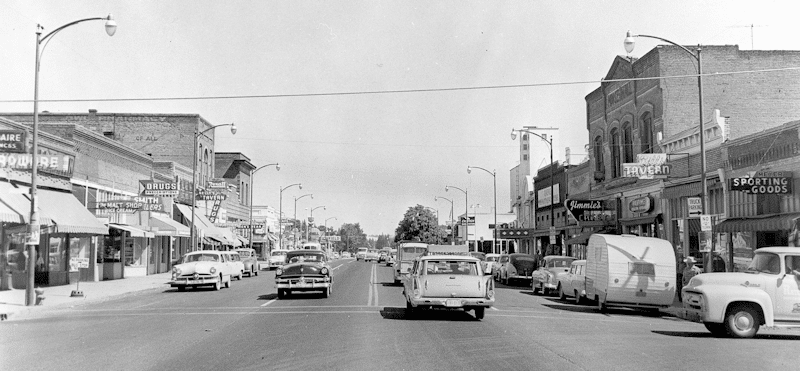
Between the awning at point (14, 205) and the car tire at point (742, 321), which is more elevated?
the awning at point (14, 205)

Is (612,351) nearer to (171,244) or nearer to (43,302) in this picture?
(43,302)

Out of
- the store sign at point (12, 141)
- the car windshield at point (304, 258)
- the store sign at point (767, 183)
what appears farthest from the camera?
the car windshield at point (304, 258)

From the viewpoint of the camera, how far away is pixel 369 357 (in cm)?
1141

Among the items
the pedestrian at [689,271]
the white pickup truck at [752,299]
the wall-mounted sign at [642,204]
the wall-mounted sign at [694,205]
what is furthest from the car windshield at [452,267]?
the wall-mounted sign at [642,204]

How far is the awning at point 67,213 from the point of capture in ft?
93.1

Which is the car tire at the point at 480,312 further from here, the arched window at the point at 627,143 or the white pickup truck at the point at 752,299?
the arched window at the point at 627,143

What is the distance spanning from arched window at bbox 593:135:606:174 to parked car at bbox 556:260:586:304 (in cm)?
1924

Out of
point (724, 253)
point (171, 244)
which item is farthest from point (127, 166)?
point (724, 253)

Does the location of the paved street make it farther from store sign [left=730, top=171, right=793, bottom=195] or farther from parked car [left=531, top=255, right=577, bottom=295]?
parked car [left=531, top=255, right=577, bottom=295]

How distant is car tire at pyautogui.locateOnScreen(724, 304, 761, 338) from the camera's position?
14.9 meters

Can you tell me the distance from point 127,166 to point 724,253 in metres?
30.8

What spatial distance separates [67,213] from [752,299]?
25695mm

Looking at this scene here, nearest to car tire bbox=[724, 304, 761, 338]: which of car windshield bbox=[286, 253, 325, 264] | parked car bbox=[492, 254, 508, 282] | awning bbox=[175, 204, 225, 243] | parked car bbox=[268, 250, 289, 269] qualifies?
car windshield bbox=[286, 253, 325, 264]

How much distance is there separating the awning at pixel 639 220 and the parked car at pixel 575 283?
11043 millimetres
